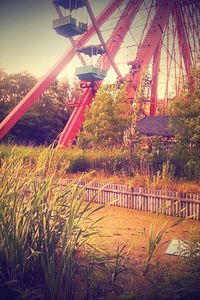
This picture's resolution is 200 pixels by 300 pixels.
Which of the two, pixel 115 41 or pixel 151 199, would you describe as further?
pixel 115 41

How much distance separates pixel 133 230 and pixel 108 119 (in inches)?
254

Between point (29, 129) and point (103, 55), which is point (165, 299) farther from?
point (29, 129)

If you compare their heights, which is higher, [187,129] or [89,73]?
[89,73]

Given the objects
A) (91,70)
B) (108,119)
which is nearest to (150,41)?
(91,70)

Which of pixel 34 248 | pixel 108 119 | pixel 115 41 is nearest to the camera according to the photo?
pixel 34 248

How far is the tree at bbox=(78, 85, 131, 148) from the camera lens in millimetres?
11609

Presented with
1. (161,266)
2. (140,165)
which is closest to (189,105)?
(140,165)

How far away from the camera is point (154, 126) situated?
16891mm

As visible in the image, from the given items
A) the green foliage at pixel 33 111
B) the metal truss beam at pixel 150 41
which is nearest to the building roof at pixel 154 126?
the metal truss beam at pixel 150 41

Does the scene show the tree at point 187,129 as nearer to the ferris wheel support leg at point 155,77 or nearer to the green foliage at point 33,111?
the ferris wheel support leg at point 155,77

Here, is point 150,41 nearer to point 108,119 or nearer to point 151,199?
point 108,119

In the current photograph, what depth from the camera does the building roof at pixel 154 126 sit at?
50.9ft

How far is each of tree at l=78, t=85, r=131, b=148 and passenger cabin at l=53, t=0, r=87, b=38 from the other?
16.1 feet

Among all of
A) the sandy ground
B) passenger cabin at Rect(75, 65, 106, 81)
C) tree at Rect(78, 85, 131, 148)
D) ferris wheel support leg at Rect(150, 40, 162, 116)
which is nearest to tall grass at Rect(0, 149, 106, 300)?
the sandy ground
